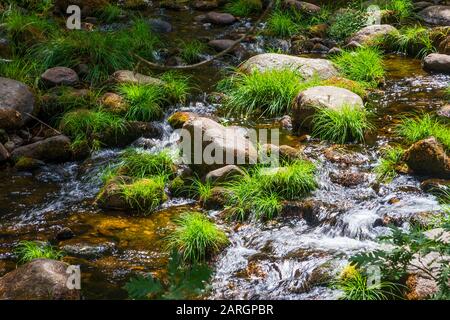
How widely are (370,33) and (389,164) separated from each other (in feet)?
15.1

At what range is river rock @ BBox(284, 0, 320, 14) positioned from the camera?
11.6m

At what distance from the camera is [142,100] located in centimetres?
780

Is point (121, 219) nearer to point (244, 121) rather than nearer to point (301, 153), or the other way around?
point (301, 153)

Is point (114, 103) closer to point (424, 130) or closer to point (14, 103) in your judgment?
point (14, 103)

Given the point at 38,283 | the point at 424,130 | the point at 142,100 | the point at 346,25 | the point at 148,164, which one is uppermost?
the point at 346,25

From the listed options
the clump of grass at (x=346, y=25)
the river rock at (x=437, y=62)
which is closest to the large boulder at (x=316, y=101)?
the river rock at (x=437, y=62)

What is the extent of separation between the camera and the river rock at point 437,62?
8.80m

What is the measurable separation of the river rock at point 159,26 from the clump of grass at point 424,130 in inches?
212

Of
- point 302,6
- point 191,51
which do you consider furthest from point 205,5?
point 191,51

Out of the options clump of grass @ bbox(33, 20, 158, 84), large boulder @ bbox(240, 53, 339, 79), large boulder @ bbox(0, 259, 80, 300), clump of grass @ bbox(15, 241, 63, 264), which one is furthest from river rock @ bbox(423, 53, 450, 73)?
large boulder @ bbox(0, 259, 80, 300)

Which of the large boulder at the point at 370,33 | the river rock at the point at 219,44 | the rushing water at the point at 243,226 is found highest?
the large boulder at the point at 370,33

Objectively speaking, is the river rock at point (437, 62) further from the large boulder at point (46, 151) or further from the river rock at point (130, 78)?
the large boulder at point (46, 151)

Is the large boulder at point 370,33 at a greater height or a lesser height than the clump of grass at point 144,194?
A: greater

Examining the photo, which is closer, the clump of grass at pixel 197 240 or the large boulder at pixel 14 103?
the clump of grass at pixel 197 240
